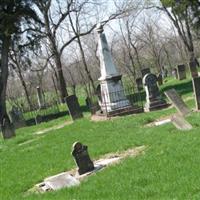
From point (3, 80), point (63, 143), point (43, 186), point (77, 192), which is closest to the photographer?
point (77, 192)

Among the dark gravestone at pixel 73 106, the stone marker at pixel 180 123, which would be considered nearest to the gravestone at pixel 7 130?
the dark gravestone at pixel 73 106

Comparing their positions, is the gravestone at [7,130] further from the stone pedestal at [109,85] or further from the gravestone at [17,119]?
the gravestone at [17,119]

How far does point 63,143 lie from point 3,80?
17.1m

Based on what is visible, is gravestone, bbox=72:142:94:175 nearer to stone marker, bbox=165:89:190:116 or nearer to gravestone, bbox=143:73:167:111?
stone marker, bbox=165:89:190:116

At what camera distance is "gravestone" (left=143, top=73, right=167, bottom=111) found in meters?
19.8

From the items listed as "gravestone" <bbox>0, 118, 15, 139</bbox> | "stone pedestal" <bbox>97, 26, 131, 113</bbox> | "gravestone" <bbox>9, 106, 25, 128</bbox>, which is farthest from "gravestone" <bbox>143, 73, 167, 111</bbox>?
"gravestone" <bbox>9, 106, 25, 128</bbox>

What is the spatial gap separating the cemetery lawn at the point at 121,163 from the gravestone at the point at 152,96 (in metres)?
2.58

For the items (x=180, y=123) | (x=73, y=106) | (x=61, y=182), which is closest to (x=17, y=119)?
(x=73, y=106)

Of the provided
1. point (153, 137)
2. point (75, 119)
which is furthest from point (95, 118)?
point (153, 137)

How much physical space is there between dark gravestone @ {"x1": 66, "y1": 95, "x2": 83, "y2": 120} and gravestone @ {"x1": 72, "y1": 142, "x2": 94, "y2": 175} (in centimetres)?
1180

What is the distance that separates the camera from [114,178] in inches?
335

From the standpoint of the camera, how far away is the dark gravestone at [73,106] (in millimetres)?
21859

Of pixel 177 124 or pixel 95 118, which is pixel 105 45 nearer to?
pixel 95 118

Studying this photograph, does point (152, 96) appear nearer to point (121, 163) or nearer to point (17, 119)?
point (121, 163)
